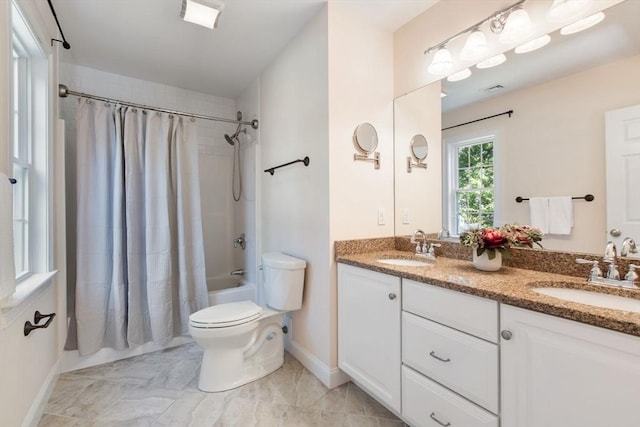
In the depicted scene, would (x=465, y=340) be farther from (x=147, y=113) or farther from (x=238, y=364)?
(x=147, y=113)

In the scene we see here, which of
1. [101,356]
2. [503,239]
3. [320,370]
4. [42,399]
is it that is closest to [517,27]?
[503,239]

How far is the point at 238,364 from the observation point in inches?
75.9

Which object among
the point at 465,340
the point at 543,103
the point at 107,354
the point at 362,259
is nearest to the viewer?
the point at 465,340

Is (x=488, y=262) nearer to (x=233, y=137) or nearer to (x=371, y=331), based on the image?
(x=371, y=331)

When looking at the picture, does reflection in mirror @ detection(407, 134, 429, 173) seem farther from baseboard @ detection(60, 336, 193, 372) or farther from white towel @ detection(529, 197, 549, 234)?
baseboard @ detection(60, 336, 193, 372)

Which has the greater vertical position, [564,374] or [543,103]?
[543,103]

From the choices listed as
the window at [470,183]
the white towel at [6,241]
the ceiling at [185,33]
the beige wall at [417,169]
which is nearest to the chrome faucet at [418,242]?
the beige wall at [417,169]

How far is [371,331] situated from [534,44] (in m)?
1.72

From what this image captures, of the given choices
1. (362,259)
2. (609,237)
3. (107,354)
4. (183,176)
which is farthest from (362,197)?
(107,354)

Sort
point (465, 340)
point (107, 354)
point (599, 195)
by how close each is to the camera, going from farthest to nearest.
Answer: point (107, 354) < point (599, 195) < point (465, 340)

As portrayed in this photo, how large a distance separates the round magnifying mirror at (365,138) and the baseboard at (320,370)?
1.48 metres

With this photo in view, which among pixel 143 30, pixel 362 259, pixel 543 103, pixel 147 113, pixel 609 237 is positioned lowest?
pixel 362 259

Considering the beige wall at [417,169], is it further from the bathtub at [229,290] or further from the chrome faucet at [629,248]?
the bathtub at [229,290]

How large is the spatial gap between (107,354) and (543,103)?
3.32 m
